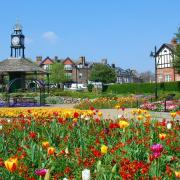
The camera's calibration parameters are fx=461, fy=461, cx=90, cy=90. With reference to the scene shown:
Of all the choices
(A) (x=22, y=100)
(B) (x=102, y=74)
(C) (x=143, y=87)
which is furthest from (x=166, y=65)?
(A) (x=22, y=100)

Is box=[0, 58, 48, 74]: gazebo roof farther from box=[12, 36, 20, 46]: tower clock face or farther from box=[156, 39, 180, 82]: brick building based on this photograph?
box=[156, 39, 180, 82]: brick building

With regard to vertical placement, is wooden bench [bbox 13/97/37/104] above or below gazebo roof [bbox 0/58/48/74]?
below

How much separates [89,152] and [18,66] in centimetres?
4184

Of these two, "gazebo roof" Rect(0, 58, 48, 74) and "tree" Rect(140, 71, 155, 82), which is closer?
"gazebo roof" Rect(0, 58, 48, 74)

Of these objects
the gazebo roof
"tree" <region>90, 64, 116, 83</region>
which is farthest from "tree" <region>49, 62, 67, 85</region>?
the gazebo roof

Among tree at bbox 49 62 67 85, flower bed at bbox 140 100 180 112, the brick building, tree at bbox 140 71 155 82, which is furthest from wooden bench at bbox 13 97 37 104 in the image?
tree at bbox 140 71 155 82

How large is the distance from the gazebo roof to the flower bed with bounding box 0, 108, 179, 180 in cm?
3721

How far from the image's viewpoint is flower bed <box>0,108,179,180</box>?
488cm

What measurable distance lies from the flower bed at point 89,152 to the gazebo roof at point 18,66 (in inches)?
1465

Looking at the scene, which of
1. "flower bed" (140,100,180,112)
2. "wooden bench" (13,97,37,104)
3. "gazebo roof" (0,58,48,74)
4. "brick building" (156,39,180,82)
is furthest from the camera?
"brick building" (156,39,180,82)

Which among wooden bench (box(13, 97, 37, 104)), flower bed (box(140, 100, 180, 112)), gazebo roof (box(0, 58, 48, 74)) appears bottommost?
flower bed (box(140, 100, 180, 112))

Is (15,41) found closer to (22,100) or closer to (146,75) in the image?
(22,100)

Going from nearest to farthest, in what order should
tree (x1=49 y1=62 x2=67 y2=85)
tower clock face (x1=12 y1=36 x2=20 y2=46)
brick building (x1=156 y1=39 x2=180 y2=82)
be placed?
tower clock face (x1=12 y1=36 x2=20 y2=46), brick building (x1=156 y1=39 x2=180 y2=82), tree (x1=49 y1=62 x2=67 y2=85)

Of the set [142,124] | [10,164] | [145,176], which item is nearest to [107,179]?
[145,176]
